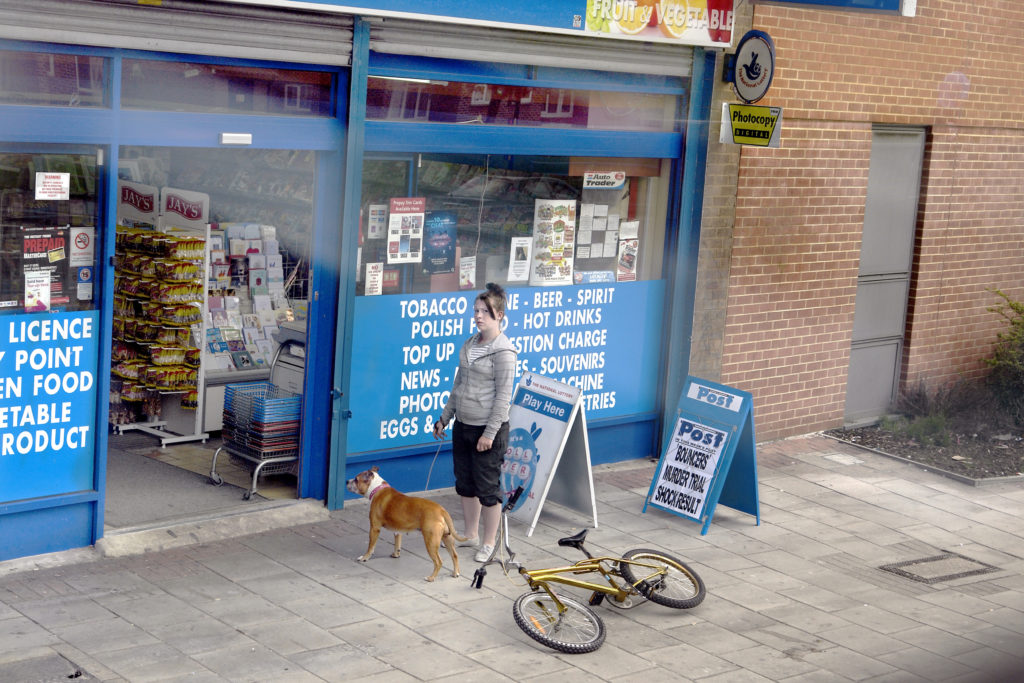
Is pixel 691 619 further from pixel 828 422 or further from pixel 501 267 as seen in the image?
pixel 828 422

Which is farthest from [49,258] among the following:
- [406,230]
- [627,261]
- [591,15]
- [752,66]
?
[752,66]

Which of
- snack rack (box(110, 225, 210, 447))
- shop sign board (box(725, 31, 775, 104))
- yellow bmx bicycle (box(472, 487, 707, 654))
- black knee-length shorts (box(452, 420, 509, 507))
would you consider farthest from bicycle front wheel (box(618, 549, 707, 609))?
shop sign board (box(725, 31, 775, 104))

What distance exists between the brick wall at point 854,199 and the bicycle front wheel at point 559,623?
4412 millimetres

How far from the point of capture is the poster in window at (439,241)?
353 inches

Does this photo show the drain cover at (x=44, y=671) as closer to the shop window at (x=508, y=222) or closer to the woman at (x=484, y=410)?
the woman at (x=484, y=410)

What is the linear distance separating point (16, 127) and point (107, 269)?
97 cm

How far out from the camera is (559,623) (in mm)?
6438

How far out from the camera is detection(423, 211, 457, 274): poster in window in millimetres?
8969

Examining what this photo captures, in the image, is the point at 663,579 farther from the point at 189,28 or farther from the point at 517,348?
the point at 189,28

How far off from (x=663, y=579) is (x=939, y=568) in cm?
237

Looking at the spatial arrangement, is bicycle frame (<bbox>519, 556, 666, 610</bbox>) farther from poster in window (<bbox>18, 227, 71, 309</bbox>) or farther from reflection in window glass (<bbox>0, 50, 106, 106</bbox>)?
reflection in window glass (<bbox>0, 50, 106, 106</bbox>)

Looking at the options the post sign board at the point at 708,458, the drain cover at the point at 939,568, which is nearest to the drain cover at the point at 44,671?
the post sign board at the point at 708,458

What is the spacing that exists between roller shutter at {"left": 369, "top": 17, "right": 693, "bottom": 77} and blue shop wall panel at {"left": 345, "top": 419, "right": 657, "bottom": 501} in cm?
284

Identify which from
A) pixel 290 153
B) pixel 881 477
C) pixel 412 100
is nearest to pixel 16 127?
pixel 412 100
